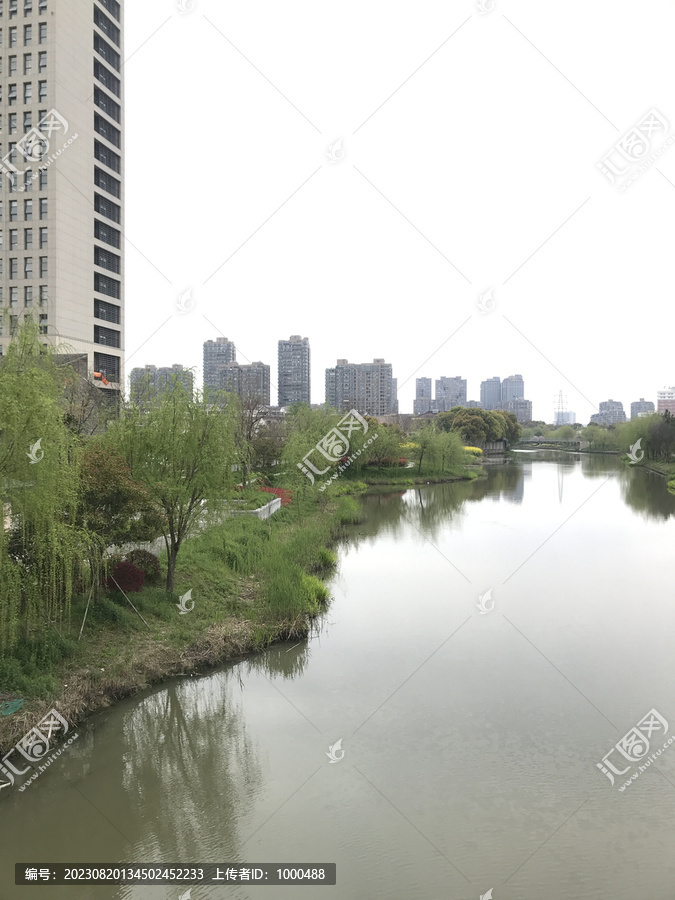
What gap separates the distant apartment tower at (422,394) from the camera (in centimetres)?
12888

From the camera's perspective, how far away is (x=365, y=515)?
22.5 m

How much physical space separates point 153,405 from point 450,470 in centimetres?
2872

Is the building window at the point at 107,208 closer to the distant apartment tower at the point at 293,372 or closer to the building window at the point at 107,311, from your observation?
the building window at the point at 107,311

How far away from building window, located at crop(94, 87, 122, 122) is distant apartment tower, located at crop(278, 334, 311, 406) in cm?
3859

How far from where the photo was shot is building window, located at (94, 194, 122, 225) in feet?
111

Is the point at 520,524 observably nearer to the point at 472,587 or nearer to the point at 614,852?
the point at 472,587

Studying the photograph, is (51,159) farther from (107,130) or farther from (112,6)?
(112,6)

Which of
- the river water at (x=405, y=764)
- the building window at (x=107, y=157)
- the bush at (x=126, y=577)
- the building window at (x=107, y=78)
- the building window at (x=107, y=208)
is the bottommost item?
the river water at (x=405, y=764)

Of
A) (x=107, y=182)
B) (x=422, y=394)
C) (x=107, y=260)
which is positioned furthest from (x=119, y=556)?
(x=422, y=394)

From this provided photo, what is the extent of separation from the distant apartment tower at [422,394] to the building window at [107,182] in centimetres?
9752

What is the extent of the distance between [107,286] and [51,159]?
23.7 feet

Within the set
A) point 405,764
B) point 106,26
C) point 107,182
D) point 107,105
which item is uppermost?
point 106,26

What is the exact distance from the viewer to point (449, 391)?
443ft

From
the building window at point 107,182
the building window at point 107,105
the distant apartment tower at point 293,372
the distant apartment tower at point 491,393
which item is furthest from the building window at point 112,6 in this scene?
the distant apartment tower at point 491,393
